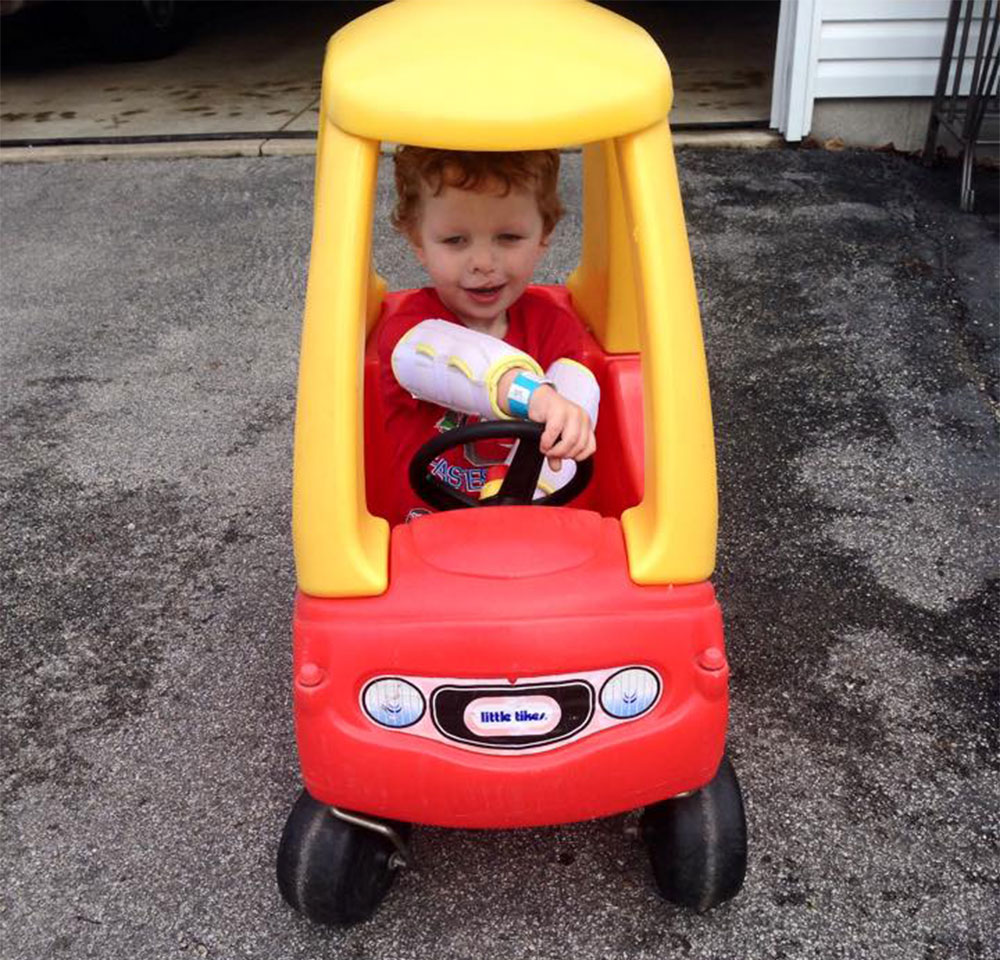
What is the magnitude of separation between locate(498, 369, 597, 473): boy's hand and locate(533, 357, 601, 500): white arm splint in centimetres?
23

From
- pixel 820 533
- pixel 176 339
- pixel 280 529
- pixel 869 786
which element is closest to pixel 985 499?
pixel 820 533

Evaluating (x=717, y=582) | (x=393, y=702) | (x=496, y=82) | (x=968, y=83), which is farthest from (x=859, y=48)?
(x=393, y=702)

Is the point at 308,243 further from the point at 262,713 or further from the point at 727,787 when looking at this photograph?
the point at 727,787

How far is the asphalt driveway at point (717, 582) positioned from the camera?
4.93ft

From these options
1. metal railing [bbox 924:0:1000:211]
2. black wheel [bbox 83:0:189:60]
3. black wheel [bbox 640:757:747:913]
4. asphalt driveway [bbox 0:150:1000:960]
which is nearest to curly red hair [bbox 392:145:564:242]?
black wheel [bbox 640:757:747:913]

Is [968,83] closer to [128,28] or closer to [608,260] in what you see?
[608,260]

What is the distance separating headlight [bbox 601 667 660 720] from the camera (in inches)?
50.5

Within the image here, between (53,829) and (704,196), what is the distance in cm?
291

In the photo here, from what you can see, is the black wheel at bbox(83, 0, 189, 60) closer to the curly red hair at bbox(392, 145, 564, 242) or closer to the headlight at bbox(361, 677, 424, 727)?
the curly red hair at bbox(392, 145, 564, 242)

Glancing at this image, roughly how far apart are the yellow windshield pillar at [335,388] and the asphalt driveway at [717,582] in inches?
20.5

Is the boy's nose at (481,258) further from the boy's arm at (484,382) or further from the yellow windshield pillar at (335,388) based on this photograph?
the yellow windshield pillar at (335,388)

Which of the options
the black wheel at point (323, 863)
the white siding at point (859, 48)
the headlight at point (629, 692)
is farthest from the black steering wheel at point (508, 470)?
the white siding at point (859, 48)

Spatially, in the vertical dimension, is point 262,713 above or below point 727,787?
below

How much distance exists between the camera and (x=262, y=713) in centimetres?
184
